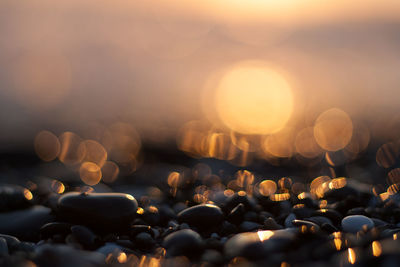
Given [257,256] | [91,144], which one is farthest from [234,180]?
[91,144]

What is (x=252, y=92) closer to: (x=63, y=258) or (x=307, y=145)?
(x=307, y=145)

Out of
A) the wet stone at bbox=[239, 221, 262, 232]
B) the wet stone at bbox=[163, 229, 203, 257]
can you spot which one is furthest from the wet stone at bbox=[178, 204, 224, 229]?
the wet stone at bbox=[163, 229, 203, 257]

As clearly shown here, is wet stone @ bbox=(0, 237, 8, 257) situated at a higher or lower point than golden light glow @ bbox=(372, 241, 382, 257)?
lower

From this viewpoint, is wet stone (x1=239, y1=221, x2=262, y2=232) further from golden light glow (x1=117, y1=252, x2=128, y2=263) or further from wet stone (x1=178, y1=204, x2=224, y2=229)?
golden light glow (x1=117, y1=252, x2=128, y2=263)

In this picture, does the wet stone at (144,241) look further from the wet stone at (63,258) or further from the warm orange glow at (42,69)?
the warm orange glow at (42,69)

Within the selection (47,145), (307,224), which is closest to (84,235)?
(307,224)

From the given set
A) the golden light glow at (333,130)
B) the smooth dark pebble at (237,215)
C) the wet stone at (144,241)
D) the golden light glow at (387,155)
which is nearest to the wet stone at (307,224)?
the smooth dark pebble at (237,215)
